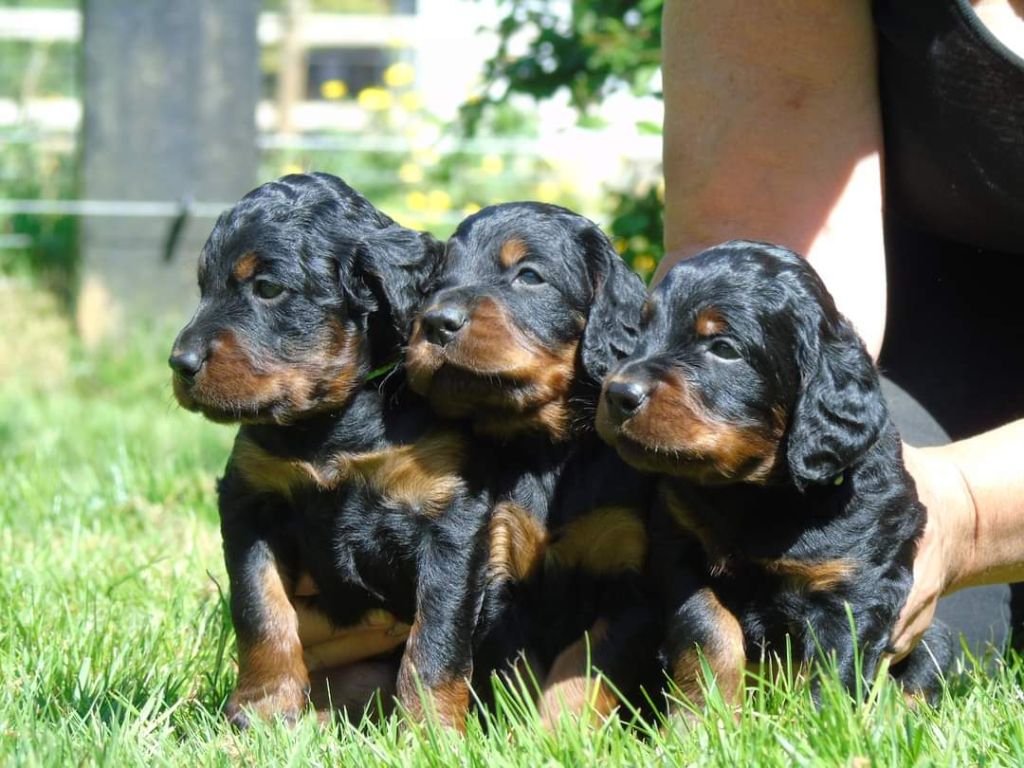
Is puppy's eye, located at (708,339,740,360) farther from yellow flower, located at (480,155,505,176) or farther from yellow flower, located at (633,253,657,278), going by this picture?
yellow flower, located at (480,155,505,176)

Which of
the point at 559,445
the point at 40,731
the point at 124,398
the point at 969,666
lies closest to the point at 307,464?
the point at 559,445

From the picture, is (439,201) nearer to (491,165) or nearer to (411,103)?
(491,165)

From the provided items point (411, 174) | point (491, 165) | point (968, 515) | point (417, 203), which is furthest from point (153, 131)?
point (968, 515)

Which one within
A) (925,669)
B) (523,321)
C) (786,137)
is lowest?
(925,669)

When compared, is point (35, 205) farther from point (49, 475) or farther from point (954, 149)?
point (954, 149)

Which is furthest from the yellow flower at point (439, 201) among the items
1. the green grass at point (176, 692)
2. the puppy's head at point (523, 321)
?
the puppy's head at point (523, 321)

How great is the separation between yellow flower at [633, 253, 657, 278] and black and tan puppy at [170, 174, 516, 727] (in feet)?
7.92

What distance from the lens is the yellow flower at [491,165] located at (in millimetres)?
9672

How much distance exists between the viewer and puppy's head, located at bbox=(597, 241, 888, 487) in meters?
2.73

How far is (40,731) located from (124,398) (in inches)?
202

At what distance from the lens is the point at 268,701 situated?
2.98m

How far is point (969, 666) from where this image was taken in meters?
3.52

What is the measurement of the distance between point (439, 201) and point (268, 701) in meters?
6.34

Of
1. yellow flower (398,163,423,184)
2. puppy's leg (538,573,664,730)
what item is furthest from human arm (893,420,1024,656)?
yellow flower (398,163,423,184)
